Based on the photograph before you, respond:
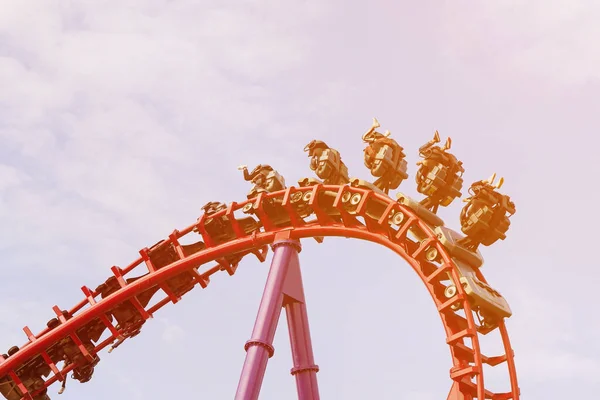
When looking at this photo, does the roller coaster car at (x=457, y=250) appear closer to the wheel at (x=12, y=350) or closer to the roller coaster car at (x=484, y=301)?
the roller coaster car at (x=484, y=301)

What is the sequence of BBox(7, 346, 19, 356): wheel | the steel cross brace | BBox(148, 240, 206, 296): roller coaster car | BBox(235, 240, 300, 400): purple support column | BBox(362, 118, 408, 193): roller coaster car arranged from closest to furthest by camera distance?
1. BBox(235, 240, 300, 400): purple support column
2. the steel cross brace
3. BBox(362, 118, 408, 193): roller coaster car
4. BBox(148, 240, 206, 296): roller coaster car
5. BBox(7, 346, 19, 356): wheel

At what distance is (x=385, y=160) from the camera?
1294 centimetres

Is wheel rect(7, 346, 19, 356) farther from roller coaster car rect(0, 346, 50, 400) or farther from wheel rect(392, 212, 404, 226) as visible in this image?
wheel rect(392, 212, 404, 226)

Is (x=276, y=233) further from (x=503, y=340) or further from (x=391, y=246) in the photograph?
(x=503, y=340)

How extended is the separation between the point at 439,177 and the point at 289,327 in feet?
9.86

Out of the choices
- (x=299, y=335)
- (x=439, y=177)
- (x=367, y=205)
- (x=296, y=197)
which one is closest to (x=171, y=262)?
(x=296, y=197)

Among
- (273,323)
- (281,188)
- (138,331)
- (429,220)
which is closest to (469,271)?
(429,220)

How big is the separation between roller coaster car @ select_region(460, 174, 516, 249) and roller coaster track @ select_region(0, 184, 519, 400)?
478 mm

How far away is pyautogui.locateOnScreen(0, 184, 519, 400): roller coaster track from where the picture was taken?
11.0 metres

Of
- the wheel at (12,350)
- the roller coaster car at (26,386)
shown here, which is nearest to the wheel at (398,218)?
the roller coaster car at (26,386)

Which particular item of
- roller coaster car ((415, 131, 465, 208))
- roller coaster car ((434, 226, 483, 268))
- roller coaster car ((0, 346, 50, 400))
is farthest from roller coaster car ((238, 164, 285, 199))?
roller coaster car ((0, 346, 50, 400))

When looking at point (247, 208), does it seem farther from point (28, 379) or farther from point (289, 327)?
point (28, 379)

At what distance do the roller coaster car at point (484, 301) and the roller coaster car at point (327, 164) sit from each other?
8.61 feet

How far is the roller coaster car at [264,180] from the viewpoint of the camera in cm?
1387
